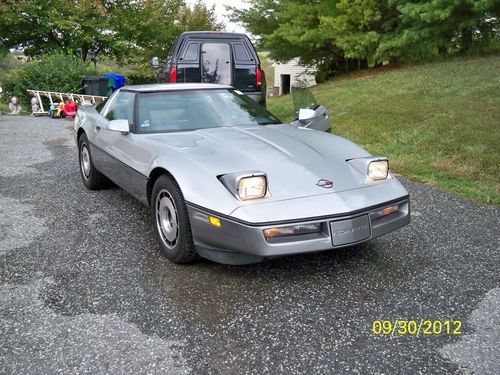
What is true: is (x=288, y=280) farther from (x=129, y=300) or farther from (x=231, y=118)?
(x=231, y=118)

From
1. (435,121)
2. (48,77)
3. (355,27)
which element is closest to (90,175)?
(435,121)

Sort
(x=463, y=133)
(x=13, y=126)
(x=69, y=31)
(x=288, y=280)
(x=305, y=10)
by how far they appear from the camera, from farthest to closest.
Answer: (x=69, y=31) → (x=305, y=10) → (x=13, y=126) → (x=463, y=133) → (x=288, y=280)

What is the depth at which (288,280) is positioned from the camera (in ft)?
10.2

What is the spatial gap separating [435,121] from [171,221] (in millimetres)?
6275

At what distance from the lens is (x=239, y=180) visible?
2.86 meters

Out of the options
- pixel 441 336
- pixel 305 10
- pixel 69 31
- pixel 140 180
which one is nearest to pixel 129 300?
pixel 140 180

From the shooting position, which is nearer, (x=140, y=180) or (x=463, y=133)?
(x=140, y=180)

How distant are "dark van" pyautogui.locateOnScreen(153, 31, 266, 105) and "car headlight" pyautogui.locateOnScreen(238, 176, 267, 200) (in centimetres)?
569

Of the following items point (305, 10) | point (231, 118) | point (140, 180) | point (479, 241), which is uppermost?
point (305, 10)

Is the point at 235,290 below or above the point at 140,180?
below

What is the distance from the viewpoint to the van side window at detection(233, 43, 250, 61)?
8.40 m

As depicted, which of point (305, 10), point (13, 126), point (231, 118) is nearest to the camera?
point (231, 118)

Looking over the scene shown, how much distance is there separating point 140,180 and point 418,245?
7.44ft
